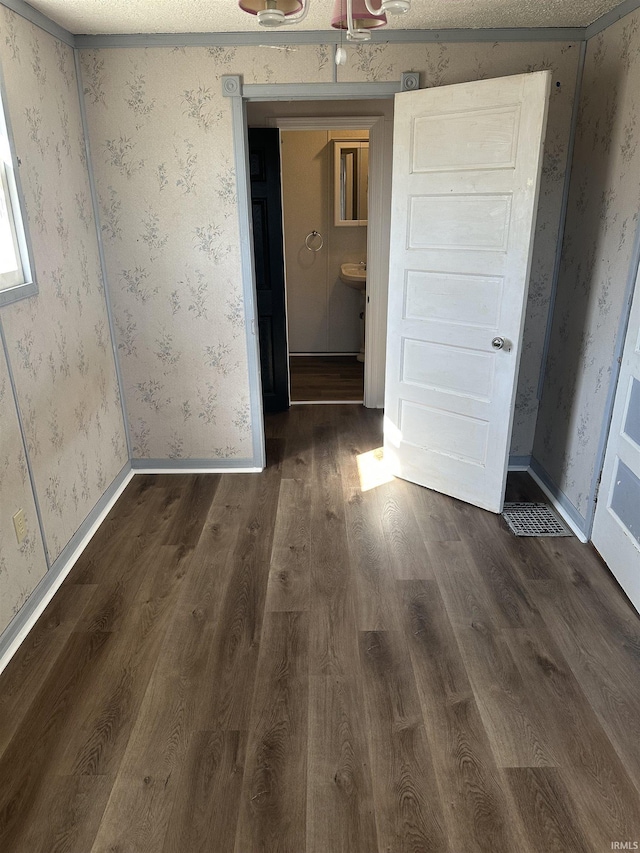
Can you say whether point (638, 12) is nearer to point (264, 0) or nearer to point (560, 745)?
point (264, 0)

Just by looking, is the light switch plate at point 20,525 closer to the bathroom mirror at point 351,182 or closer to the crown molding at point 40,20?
the crown molding at point 40,20

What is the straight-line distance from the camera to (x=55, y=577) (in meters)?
2.63

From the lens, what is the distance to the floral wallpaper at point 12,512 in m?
2.19

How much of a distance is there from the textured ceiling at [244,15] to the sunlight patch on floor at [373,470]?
2.40 m

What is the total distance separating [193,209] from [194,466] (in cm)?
157

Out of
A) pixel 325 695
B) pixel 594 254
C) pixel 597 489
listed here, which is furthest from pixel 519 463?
pixel 325 695

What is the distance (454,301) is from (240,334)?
4.11 ft

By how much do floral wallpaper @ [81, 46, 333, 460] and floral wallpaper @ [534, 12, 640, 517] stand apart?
137cm

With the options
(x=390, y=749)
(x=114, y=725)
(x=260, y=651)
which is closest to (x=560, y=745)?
(x=390, y=749)

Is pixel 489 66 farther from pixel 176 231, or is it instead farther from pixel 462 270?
pixel 176 231

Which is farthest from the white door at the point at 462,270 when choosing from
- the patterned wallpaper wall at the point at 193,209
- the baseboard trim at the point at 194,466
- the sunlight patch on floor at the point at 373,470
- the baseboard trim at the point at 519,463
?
the baseboard trim at the point at 194,466

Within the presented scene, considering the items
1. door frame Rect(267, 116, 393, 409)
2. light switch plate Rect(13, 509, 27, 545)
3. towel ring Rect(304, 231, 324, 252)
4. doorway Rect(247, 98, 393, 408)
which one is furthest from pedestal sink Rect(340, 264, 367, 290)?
light switch plate Rect(13, 509, 27, 545)

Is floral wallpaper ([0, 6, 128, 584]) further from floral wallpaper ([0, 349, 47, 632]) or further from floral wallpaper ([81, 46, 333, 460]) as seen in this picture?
floral wallpaper ([81, 46, 333, 460])

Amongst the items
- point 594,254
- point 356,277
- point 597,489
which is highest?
point 594,254
